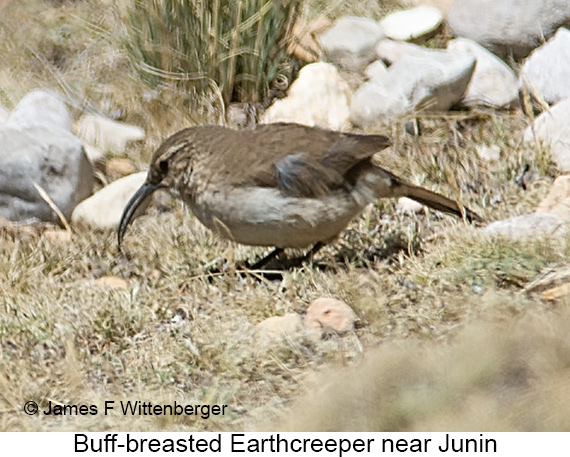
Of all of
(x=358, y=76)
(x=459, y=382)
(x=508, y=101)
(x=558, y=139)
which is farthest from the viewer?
(x=358, y=76)

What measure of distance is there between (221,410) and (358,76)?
158 inches

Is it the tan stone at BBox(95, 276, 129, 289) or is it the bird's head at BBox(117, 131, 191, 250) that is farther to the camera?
the bird's head at BBox(117, 131, 191, 250)

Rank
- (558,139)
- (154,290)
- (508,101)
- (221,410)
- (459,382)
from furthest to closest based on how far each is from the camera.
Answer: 1. (508,101)
2. (558,139)
3. (154,290)
4. (221,410)
5. (459,382)

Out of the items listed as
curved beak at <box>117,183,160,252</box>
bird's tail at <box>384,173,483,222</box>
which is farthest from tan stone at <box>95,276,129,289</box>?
bird's tail at <box>384,173,483,222</box>

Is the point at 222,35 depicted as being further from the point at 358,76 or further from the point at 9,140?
the point at 9,140

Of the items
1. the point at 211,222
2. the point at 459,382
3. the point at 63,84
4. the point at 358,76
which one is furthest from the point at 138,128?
the point at 459,382

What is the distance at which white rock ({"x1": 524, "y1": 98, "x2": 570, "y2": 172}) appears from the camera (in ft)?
22.8

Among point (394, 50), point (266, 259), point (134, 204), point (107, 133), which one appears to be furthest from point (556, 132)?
point (107, 133)

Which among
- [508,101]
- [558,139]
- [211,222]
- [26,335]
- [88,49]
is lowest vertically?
[26,335]

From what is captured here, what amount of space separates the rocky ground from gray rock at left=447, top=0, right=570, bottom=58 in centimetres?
1

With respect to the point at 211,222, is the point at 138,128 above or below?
above

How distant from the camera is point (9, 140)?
23.8 feet

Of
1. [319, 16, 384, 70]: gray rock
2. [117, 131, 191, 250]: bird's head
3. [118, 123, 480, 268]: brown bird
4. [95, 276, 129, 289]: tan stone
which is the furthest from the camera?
[319, 16, 384, 70]: gray rock

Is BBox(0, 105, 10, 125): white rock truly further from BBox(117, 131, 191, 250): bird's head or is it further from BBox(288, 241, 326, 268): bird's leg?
BBox(288, 241, 326, 268): bird's leg
